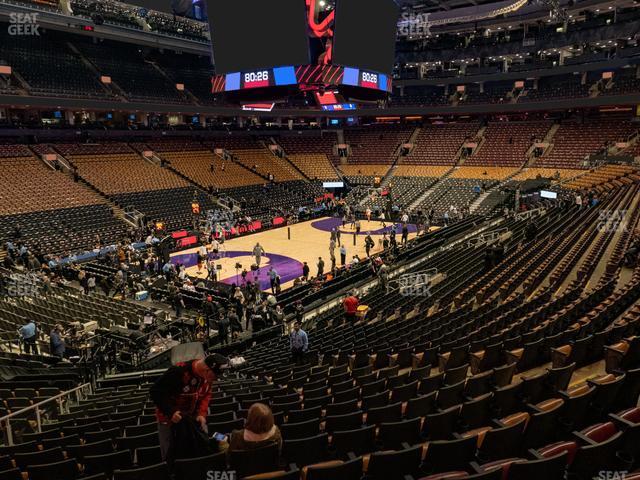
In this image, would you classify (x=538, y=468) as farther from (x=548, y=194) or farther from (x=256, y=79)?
(x=548, y=194)

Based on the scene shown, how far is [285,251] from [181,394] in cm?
2317

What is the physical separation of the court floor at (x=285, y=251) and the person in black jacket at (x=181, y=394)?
52.0 feet

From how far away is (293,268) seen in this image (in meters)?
23.2

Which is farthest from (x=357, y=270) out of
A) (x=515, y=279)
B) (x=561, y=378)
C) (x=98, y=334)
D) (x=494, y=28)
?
(x=494, y=28)

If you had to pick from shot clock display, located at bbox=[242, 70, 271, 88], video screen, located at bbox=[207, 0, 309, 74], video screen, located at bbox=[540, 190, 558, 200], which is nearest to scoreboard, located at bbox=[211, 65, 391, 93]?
shot clock display, located at bbox=[242, 70, 271, 88]

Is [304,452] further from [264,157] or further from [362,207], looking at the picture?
[264,157]

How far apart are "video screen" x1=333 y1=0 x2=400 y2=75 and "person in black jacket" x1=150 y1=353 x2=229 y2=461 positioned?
52.7 feet

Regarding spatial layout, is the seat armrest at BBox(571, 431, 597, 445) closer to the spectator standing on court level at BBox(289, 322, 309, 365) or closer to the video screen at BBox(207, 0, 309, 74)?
the spectator standing on court level at BBox(289, 322, 309, 365)

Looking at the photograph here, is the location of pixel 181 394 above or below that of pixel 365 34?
below

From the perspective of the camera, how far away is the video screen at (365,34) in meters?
17.3

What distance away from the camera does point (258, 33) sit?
17.4m

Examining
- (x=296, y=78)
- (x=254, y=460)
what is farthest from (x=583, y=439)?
A: (x=296, y=78)

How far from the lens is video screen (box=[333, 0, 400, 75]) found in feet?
56.8

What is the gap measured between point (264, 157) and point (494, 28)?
27.7m
